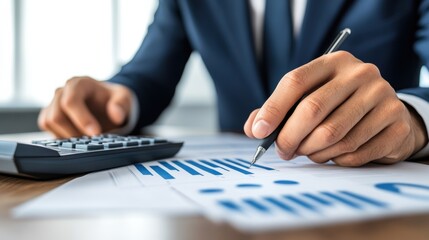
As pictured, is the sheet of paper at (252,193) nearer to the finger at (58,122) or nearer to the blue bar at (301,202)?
the blue bar at (301,202)

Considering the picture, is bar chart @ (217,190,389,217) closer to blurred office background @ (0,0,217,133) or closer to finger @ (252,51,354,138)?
finger @ (252,51,354,138)

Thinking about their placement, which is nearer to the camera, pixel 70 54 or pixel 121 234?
pixel 121 234

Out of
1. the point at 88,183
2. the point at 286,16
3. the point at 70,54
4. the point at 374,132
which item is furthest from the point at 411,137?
the point at 70,54

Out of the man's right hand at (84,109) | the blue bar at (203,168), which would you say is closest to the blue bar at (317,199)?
the blue bar at (203,168)

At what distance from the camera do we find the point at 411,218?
23cm

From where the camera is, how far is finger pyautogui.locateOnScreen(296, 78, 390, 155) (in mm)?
373

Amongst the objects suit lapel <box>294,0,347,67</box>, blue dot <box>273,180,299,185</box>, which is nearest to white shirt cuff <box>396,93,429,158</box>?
blue dot <box>273,180,299,185</box>

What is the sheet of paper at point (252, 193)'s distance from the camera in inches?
9.1

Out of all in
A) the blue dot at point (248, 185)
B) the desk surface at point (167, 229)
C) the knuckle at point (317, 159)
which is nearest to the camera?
the desk surface at point (167, 229)

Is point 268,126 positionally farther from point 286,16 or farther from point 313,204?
point 286,16

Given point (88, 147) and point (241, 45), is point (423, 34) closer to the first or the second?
point (241, 45)

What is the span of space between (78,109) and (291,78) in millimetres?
401

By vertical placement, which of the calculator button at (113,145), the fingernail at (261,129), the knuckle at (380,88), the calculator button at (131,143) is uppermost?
the knuckle at (380,88)

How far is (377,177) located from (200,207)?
169 mm
